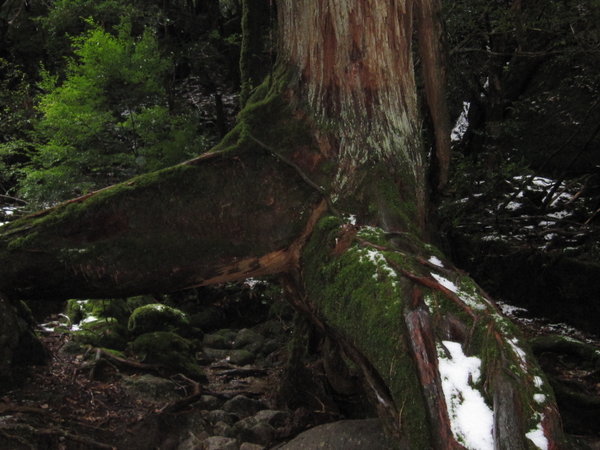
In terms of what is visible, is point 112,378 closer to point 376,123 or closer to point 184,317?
point 184,317

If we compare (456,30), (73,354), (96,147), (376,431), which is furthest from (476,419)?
(96,147)

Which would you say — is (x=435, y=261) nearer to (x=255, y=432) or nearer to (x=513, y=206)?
(x=255, y=432)

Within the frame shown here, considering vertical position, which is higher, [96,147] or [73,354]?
[96,147]

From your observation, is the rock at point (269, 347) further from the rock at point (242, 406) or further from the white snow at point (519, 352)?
the white snow at point (519, 352)

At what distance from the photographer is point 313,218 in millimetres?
3781

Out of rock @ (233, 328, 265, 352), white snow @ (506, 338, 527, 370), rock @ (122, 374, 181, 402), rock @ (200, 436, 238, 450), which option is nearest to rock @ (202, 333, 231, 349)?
rock @ (233, 328, 265, 352)

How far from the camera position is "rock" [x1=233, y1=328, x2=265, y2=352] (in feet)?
23.8

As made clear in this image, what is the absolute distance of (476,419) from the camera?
8.07 feet

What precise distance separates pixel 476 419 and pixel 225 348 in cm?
531

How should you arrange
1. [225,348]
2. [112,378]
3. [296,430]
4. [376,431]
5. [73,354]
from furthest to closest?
[225,348]
[73,354]
[112,378]
[296,430]
[376,431]

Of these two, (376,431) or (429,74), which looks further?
(429,74)

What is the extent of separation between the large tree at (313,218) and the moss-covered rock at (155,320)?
10.5 ft

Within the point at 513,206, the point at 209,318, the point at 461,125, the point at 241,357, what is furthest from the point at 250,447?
the point at 461,125

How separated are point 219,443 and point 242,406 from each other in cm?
83
